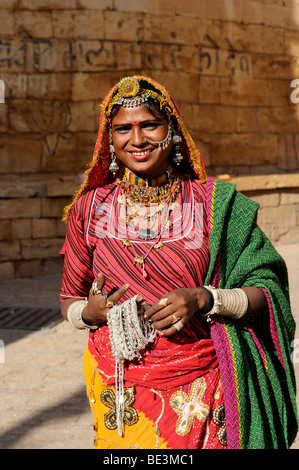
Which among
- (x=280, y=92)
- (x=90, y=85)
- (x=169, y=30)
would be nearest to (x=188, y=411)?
(x=90, y=85)

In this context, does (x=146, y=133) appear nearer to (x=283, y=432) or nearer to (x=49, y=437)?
(x=283, y=432)

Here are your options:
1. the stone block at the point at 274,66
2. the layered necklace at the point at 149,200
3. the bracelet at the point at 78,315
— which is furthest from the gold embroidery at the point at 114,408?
the stone block at the point at 274,66

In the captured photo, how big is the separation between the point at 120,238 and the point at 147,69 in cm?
850

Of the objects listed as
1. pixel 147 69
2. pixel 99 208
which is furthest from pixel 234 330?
pixel 147 69

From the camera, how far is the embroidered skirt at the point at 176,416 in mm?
2172

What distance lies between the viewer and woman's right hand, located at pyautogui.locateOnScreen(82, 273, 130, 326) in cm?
208

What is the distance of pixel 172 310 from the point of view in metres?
2.02

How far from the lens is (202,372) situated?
7.20 ft

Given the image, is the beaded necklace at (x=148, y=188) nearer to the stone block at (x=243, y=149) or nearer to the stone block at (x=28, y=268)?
the stone block at (x=28, y=268)

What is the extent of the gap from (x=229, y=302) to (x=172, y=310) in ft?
0.80

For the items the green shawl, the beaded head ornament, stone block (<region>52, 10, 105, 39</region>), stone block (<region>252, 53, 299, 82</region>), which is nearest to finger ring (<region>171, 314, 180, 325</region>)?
the green shawl

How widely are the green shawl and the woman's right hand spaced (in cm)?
36

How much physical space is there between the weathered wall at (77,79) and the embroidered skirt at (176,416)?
7518 millimetres

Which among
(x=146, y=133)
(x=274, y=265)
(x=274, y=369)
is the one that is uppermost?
(x=146, y=133)
